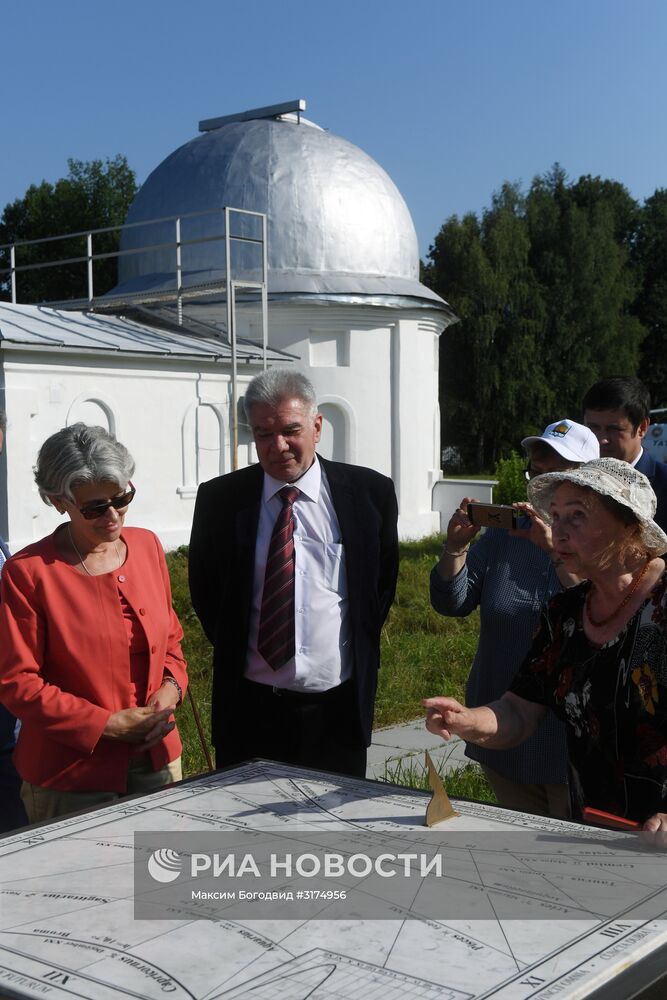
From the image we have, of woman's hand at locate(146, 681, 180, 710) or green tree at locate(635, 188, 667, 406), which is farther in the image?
green tree at locate(635, 188, 667, 406)

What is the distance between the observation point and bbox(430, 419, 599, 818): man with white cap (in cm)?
365

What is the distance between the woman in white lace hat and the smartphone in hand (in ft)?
1.54

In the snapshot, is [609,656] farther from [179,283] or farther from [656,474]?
[179,283]

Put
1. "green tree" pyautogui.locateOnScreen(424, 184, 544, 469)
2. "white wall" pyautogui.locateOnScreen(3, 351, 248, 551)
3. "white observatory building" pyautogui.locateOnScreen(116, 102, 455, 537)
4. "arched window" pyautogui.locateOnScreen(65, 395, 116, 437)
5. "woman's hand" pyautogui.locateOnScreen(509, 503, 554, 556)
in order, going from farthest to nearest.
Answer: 1. "green tree" pyautogui.locateOnScreen(424, 184, 544, 469)
2. "white observatory building" pyautogui.locateOnScreen(116, 102, 455, 537)
3. "arched window" pyautogui.locateOnScreen(65, 395, 116, 437)
4. "white wall" pyautogui.locateOnScreen(3, 351, 248, 551)
5. "woman's hand" pyautogui.locateOnScreen(509, 503, 554, 556)

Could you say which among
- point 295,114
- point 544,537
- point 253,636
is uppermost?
point 295,114

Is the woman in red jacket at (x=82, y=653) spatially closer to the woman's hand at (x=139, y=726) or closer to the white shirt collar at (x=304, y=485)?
the woman's hand at (x=139, y=726)

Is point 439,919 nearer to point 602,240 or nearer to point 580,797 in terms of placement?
point 580,797

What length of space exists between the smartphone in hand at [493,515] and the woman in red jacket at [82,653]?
107cm

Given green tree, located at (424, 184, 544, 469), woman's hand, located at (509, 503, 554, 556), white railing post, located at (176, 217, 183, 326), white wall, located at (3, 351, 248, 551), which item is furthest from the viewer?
green tree, located at (424, 184, 544, 469)

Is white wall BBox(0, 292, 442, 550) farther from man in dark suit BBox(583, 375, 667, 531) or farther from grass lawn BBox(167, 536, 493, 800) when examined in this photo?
man in dark suit BBox(583, 375, 667, 531)

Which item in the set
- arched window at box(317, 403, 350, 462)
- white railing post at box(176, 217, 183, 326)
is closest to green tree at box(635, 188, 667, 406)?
A: arched window at box(317, 403, 350, 462)

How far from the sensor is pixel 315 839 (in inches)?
96.2

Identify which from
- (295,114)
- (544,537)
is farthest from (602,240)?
(544,537)

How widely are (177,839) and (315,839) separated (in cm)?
31
